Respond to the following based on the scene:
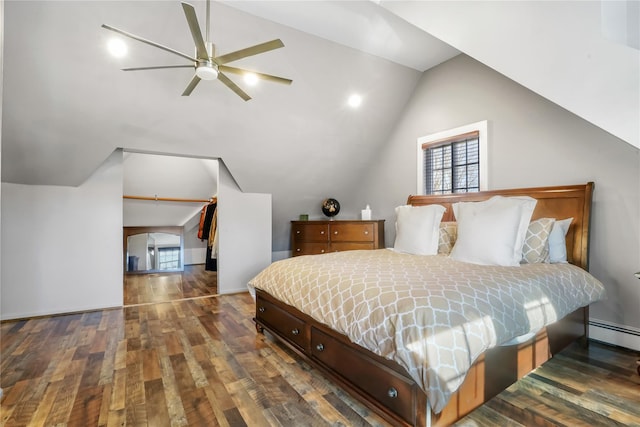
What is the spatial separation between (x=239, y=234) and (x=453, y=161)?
9.85ft

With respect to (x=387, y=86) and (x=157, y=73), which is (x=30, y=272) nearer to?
(x=157, y=73)

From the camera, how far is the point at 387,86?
152 inches

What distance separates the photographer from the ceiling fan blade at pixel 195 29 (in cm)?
166

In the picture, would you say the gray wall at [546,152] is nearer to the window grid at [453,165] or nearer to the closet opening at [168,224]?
the window grid at [453,165]

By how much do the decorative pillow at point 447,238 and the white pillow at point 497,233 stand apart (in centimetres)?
42

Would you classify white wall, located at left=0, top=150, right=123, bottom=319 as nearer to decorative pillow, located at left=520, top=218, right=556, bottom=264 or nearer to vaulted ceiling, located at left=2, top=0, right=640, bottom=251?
vaulted ceiling, located at left=2, top=0, right=640, bottom=251

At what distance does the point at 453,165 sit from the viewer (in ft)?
12.0

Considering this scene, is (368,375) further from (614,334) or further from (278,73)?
(278,73)

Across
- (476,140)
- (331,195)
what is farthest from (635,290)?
(331,195)

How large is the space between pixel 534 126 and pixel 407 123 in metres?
1.61

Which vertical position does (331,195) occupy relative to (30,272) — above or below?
above

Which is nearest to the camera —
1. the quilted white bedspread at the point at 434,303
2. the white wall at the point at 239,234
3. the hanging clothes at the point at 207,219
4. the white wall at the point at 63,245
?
the quilted white bedspread at the point at 434,303

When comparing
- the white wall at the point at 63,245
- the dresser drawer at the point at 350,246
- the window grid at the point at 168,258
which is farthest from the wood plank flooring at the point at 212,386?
the window grid at the point at 168,258

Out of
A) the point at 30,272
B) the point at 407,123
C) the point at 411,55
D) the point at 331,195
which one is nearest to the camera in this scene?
Answer: the point at 30,272
